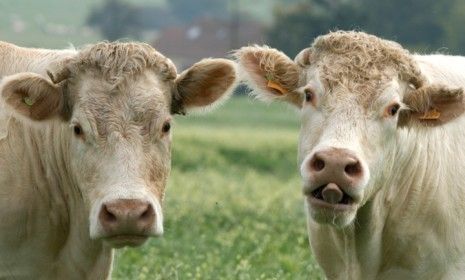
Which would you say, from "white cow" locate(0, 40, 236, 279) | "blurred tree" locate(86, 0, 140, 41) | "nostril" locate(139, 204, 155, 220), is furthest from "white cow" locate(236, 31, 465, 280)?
"blurred tree" locate(86, 0, 140, 41)

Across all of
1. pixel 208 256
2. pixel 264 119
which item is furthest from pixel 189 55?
pixel 208 256

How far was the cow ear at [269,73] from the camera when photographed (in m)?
9.70

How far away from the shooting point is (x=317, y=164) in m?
8.43

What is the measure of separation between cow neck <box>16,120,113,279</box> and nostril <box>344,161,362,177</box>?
206 cm

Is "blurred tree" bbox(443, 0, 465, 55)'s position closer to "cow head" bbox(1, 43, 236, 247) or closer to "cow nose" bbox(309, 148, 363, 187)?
"cow head" bbox(1, 43, 236, 247)

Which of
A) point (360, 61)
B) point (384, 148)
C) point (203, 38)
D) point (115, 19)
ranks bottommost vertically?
point (203, 38)

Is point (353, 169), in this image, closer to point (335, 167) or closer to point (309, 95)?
point (335, 167)

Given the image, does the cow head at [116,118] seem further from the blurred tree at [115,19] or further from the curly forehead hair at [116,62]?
the blurred tree at [115,19]

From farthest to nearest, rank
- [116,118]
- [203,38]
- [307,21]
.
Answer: [203,38] → [307,21] → [116,118]

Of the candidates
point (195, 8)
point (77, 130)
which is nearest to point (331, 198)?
point (77, 130)

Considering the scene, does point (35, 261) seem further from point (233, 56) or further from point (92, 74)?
point (233, 56)

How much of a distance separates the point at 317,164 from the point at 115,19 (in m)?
110

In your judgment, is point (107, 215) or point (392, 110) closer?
point (107, 215)

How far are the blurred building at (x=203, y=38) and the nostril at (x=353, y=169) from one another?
9934 cm
